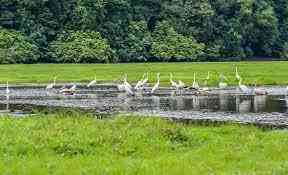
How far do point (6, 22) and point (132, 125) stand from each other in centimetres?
6633

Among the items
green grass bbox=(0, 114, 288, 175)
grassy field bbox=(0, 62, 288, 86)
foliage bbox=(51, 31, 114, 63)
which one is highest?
foliage bbox=(51, 31, 114, 63)

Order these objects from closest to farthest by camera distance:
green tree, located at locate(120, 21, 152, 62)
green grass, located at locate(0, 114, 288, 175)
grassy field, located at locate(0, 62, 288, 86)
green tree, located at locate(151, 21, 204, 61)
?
1. green grass, located at locate(0, 114, 288, 175)
2. grassy field, located at locate(0, 62, 288, 86)
3. green tree, located at locate(120, 21, 152, 62)
4. green tree, located at locate(151, 21, 204, 61)

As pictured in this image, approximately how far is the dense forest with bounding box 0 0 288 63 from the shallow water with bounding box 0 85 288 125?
35.2 metres

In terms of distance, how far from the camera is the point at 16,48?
269 ft

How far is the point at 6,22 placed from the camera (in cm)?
8850

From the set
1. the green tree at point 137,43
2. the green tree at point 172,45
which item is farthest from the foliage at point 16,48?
the green tree at point 172,45

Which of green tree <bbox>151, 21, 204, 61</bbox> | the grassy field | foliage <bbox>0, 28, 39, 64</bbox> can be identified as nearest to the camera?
the grassy field

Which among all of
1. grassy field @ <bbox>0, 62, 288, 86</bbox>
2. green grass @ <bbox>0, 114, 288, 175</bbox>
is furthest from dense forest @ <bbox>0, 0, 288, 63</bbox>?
green grass @ <bbox>0, 114, 288, 175</bbox>

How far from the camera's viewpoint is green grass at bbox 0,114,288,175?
1705 cm

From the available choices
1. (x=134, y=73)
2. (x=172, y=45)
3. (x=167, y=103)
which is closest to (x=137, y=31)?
(x=172, y=45)

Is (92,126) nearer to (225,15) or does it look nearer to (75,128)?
(75,128)

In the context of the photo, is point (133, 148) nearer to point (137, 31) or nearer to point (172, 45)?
point (172, 45)

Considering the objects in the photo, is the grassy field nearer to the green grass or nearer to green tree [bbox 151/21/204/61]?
green tree [bbox 151/21/204/61]

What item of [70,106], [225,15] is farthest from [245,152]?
[225,15]
